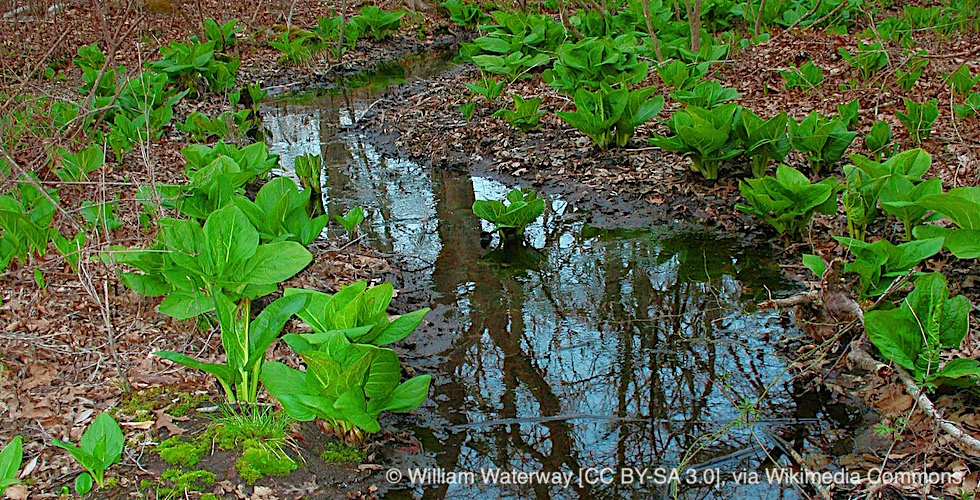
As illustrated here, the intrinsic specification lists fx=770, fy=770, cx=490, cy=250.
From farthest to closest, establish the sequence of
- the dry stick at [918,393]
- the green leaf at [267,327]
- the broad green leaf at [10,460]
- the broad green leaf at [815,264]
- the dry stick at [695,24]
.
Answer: the dry stick at [695,24], the broad green leaf at [815,264], the green leaf at [267,327], the dry stick at [918,393], the broad green leaf at [10,460]

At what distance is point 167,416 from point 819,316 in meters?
3.16

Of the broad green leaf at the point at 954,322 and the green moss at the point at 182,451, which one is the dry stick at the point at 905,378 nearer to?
the broad green leaf at the point at 954,322

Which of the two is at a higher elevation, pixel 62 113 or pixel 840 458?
pixel 62 113

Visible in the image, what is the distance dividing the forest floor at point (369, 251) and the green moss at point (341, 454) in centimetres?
6

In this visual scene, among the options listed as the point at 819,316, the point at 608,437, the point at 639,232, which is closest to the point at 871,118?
the point at 639,232

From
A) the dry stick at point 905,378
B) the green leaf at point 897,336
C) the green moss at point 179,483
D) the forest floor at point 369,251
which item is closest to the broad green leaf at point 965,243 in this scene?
the dry stick at point 905,378

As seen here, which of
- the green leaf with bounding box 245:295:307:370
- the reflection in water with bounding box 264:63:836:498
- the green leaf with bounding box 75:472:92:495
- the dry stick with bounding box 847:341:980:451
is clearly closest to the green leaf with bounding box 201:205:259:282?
the green leaf with bounding box 245:295:307:370

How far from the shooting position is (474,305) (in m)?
4.62

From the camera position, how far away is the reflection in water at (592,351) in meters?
3.21

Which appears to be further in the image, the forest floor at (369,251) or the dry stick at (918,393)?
the forest floor at (369,251)

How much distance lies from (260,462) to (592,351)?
1773mm

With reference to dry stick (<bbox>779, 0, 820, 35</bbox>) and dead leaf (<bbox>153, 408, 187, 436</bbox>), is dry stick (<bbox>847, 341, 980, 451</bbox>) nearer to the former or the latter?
dead leaf (<bbox>153, 408, 187, 436</bbox>)

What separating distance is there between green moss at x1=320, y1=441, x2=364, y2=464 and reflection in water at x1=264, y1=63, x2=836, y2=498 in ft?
1.00

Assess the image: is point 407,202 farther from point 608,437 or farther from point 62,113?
point 608,437
